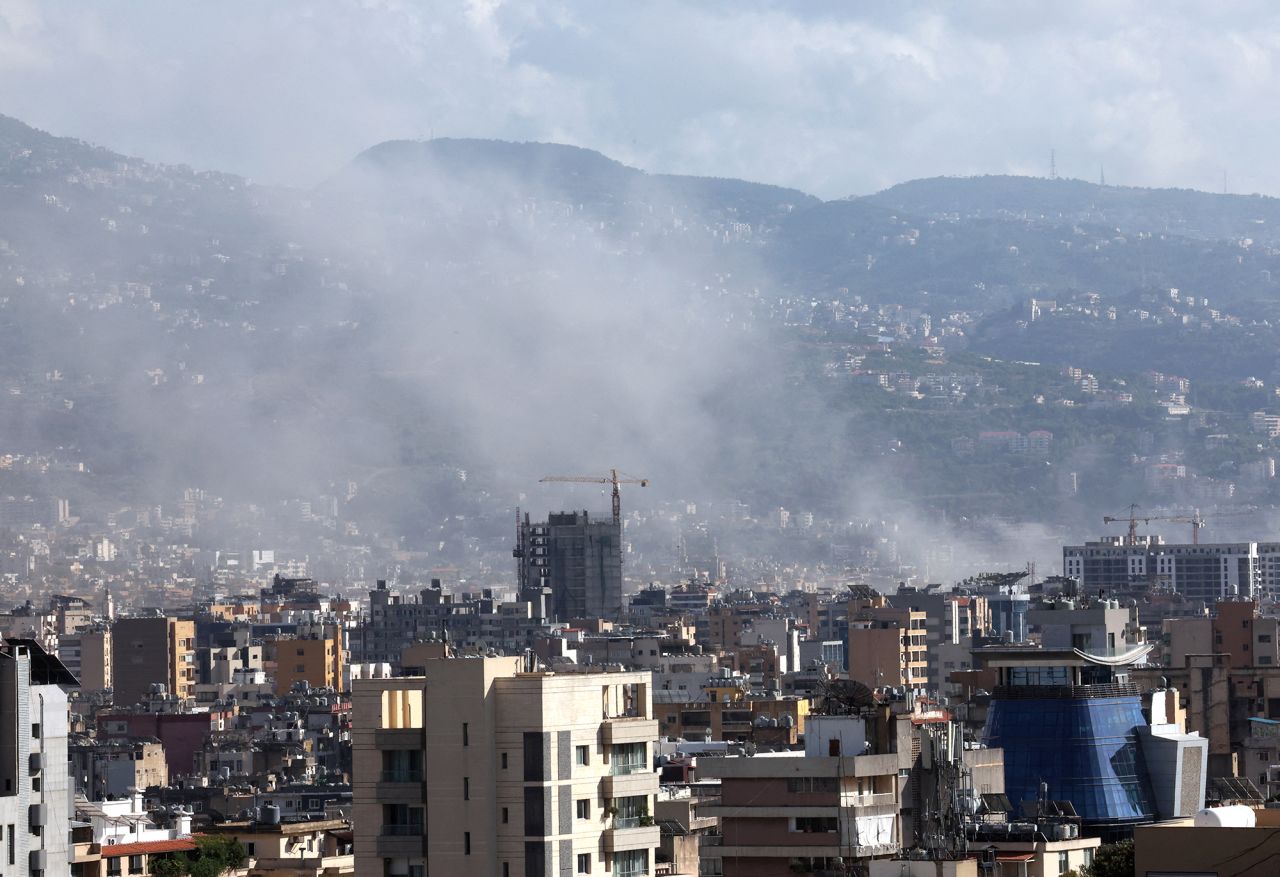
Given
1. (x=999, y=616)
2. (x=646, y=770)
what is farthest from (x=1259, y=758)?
(x=999, y=616)

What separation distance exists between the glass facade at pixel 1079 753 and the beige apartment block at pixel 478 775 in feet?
43.3

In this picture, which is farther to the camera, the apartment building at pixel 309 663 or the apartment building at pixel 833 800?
the apartment building at pixel 309 663

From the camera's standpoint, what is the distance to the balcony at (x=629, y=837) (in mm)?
34031

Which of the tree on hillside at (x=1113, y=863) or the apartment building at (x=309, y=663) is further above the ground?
the apartment building at (x=309, y=663)

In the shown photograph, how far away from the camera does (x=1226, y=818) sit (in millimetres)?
24766

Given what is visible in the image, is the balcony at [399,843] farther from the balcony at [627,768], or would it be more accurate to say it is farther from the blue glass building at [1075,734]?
the blue glass building at [1075,734]

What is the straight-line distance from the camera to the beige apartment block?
33.1 meters

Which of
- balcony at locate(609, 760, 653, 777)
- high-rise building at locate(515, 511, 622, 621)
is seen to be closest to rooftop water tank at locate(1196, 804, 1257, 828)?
balcony at locate(609, 760, 653, 777)

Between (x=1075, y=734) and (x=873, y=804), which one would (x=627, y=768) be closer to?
(x=873, y=804)

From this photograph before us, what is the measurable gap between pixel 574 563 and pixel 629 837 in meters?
161

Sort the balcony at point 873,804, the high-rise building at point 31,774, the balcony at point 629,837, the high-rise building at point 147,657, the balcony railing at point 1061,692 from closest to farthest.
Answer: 1. the high-rise building at point 31,774
2. the balcony at point 629,837
3. the balcony at point 873,804
4. the balcony railing at point 1061,692
5. the high-rise building at point 147,657

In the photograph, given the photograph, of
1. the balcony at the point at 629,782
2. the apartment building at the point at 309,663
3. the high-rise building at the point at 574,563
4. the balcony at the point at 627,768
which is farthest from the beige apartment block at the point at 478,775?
the high-rise building at the point at 574,563

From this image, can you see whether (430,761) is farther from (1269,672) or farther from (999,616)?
(999,616)

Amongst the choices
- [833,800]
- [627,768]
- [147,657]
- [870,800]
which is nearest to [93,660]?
[147,657]
